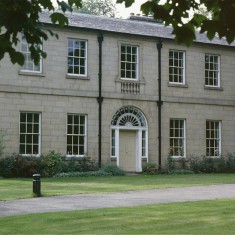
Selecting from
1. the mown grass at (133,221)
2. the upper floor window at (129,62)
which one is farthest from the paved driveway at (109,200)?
the upper floor window at (129,62)

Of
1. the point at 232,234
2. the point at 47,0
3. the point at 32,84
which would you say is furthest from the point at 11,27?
the point at 32,84

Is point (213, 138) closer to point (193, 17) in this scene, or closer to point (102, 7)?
point (193, 17)

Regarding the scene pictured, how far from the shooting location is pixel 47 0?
277 inches

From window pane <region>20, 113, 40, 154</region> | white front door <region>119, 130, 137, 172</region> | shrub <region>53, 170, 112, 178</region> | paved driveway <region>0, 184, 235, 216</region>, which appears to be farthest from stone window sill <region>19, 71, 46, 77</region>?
paved driveway <region>0, 184, 235, 216</region>

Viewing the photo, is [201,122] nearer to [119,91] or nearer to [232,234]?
[119,91]

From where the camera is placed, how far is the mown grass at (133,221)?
952 centimetres

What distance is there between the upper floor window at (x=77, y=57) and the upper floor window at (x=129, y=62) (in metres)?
2.03

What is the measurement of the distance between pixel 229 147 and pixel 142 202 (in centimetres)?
1730

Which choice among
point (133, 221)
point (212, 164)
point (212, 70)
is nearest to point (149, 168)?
point (212, 164)

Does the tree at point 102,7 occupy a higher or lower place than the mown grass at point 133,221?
higher

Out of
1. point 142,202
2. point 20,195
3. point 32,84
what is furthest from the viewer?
point 32,84

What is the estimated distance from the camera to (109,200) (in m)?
14.3

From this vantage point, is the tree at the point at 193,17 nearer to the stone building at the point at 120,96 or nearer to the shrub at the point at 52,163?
the shrub at the point at 52,163

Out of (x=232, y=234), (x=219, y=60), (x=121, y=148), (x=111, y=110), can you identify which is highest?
(x=219, y=60)
